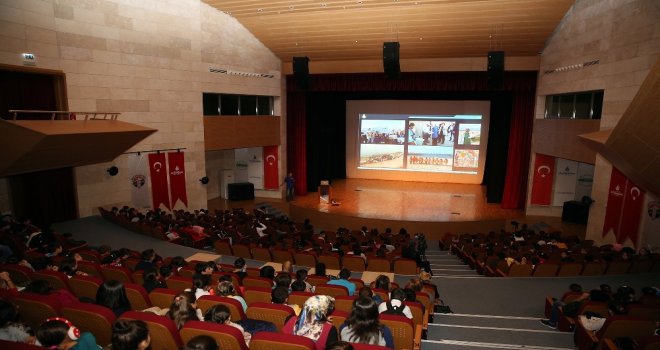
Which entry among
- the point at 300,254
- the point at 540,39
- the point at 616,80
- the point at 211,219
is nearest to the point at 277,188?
the point at 211,219

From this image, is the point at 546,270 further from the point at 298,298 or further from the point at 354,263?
the point at 298,298

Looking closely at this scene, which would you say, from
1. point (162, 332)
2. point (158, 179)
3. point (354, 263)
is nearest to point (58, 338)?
point (162, 332)

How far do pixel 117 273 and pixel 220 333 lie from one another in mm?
3485

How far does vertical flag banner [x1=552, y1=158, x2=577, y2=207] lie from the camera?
15734 mm

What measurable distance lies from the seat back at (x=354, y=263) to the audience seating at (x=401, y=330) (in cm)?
415

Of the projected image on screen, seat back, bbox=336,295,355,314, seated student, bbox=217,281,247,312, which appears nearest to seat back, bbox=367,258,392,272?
seat back, bbox=336,295,355,314

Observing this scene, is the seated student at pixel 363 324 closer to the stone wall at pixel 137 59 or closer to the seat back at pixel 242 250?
the seat back at pixel 242 250

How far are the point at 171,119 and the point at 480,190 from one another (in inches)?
561

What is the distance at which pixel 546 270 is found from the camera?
329 inches

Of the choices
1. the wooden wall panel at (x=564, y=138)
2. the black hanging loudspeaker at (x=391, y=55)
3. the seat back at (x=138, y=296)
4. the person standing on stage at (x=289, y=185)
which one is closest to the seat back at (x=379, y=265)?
the seat back at (x=138, y=296)

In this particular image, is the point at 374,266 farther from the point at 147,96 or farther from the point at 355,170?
the point at 355,170

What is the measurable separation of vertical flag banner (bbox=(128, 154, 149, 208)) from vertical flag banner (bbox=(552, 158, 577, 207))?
15.2m

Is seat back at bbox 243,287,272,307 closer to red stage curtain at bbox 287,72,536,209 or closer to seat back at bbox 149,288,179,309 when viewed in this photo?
seat back at bbox 149,288,179,309

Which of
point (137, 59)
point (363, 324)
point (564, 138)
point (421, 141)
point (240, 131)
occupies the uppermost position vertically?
point (137, 59)
